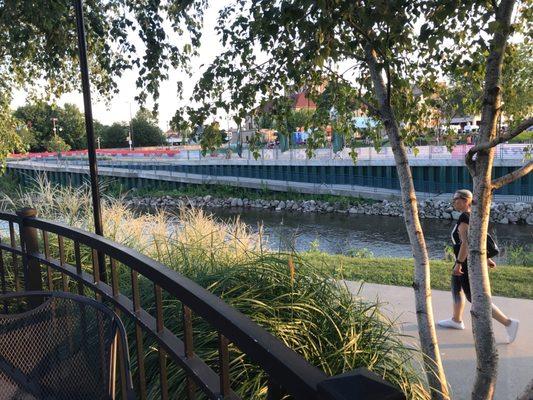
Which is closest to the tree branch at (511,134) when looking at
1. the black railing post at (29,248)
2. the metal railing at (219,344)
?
the metal railing at (219,344)

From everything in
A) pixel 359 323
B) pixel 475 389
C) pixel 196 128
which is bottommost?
pixel 475 389

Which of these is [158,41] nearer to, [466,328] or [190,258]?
[190,258]

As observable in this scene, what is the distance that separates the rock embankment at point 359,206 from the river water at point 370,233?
1.95ft

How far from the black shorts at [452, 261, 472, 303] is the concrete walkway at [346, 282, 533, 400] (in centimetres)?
37

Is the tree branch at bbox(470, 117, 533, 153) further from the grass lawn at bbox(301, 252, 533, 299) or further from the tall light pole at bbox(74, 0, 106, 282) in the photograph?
the grass lawn at bbox(301, 252, 533, 299)

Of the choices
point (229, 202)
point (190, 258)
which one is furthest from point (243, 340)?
point (229, 202)

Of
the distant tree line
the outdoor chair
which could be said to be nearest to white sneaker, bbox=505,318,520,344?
the outdoor chair

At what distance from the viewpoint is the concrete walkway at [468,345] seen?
13.6 ft

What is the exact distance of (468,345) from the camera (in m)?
5.03

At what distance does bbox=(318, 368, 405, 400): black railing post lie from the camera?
981 mm

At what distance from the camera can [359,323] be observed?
Result: 3018mm

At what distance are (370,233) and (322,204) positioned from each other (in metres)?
7.83

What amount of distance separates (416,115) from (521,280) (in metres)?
4.56

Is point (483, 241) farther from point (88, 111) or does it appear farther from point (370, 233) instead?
point (370, 233)
